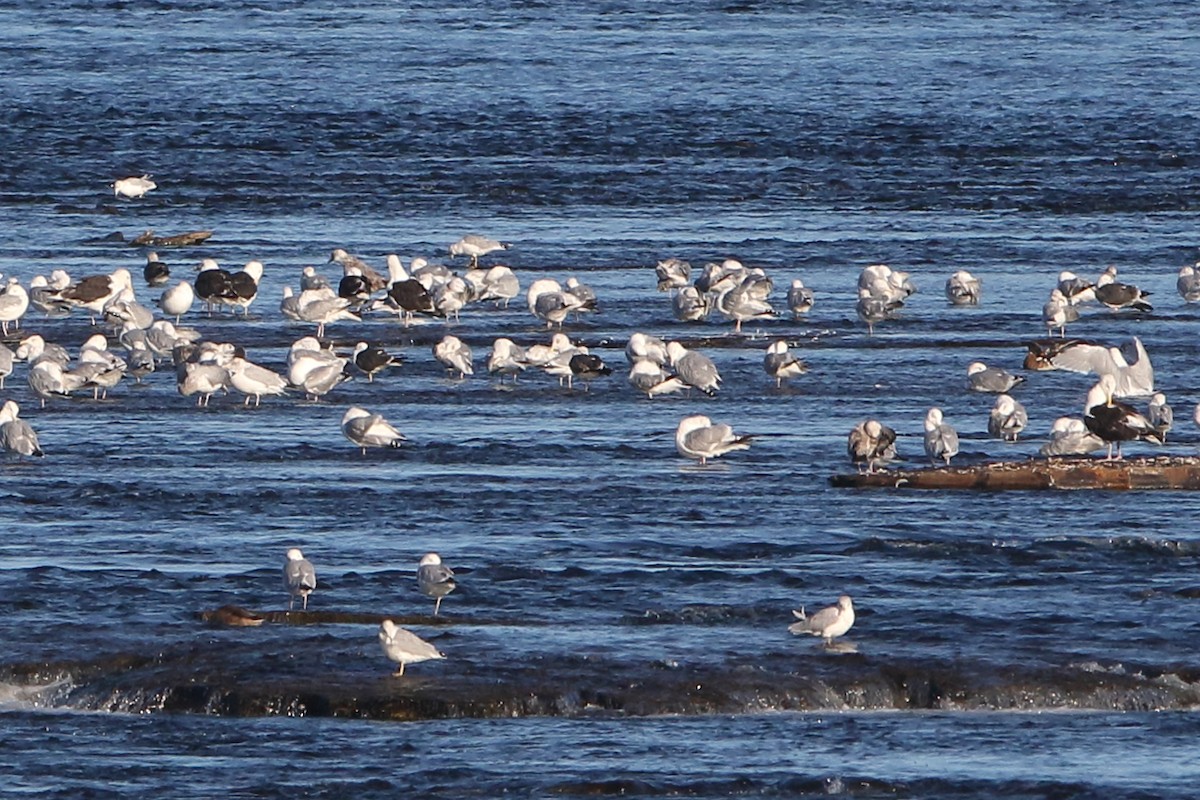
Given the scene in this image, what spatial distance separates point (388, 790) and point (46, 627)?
262 cm

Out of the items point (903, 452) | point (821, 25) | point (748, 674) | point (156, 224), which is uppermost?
point (748, 674)

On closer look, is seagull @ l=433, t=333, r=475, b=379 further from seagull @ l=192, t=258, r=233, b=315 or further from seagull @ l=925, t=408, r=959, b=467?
seagull @ l=925, t=408, r=959, b=467

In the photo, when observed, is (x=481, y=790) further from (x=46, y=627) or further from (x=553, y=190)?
(x=553, y=190)

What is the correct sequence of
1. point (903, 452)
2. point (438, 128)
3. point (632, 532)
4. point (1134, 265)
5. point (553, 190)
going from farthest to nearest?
point (438, 128)
point (553, 190)
point (1134, 265)
point (903, 452)
point (632, 532)

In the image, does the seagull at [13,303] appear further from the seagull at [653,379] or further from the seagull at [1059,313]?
the seagull at [1059,313]

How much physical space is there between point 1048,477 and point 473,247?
10617 millimetres

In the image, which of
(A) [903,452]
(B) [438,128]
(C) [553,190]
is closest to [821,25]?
(B) [438,128]

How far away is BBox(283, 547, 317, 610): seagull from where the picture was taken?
1080cm

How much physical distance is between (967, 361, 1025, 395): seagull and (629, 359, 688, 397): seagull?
1.80m

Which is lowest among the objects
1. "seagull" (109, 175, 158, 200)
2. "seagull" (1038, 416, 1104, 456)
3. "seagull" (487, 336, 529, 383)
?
"seagull" (109, 175, 158, 200)

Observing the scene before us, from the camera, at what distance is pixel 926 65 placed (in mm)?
42969

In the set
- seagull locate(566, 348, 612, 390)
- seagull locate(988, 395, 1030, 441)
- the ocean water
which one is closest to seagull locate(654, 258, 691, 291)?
the ocean water

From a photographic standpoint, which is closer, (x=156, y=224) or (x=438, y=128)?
(x=156, y=224)

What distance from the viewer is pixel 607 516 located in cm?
1298
